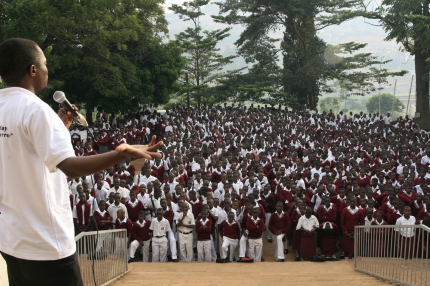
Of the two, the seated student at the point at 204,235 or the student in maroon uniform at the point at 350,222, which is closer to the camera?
the seated student at the point at 204,235

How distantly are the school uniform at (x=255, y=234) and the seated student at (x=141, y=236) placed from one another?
83.4 inches

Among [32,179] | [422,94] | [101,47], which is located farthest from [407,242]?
[422,94]

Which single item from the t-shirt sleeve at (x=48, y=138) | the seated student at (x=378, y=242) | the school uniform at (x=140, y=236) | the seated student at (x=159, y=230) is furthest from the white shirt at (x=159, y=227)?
the t-shirt sleeve at (x=48, y=138)

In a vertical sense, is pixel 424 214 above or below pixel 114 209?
above

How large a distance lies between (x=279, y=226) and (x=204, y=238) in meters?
1.71

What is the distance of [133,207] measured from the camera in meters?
11.2

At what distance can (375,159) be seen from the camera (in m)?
16.1

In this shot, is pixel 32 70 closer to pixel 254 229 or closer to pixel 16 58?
pixel 16 58

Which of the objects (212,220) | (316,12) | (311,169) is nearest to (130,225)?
(212,220)

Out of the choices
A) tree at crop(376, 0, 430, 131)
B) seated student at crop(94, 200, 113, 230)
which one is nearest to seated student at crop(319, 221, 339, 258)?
seated student at crop(94, 200, 113, 230)

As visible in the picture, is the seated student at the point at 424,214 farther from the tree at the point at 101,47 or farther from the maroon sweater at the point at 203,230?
the tree at the point at 101,47

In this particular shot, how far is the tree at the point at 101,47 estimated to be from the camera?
62.7 ft

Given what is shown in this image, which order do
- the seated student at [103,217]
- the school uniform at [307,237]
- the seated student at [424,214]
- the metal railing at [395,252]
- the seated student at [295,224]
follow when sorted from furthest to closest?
1. the seated student at [295,224]
2. the school uniform at [307,237]
3. the seated student at [103,217]
4. the seated student at [424,214]
5. the metal railing at [395,252]

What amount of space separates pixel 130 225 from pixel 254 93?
2574 centimetres
